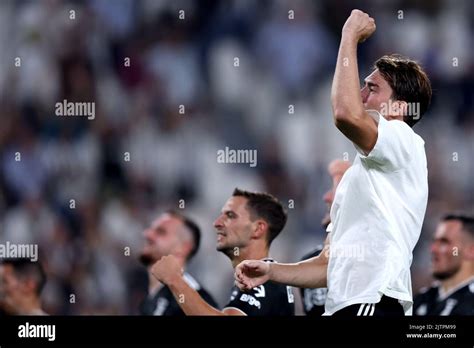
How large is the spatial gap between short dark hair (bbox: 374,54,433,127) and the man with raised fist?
199 millimetres

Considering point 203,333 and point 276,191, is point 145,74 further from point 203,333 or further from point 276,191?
point 203,333

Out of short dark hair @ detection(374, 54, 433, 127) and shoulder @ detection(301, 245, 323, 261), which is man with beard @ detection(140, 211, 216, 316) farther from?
short dark hair @ detection(374, 54, 433, 127)

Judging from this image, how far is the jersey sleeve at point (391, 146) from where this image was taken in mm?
3514

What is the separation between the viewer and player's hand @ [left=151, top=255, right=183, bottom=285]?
474cm

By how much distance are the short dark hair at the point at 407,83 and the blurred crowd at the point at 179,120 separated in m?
1.87

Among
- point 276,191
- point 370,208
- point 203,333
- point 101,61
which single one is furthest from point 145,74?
point 370,208

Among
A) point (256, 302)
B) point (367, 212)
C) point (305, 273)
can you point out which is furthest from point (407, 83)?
point (256, 302)

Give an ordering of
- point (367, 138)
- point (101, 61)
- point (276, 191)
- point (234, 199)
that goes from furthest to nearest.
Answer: point (101, 61), point (276, 191), point (234, 199), point (367, 138)

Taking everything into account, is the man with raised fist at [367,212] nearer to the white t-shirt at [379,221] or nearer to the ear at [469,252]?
the white t-shirt at [379,221]

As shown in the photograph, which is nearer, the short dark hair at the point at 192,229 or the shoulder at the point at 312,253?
the shoulder at the point at 312,253

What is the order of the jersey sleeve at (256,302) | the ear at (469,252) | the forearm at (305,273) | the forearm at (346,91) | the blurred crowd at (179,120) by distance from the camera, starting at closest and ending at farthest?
1. the forearm at (346,91)
2. the forearm at (305,273)
3. the jersey sleeve at (256,302)
4. the ear at (469,252)
5. the blurred crowd at (179,120)

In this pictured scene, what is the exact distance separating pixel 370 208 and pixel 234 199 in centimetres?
198

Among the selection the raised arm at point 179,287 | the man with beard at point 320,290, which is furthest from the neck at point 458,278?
the raised arm at point 179,287

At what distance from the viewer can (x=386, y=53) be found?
607 cm
